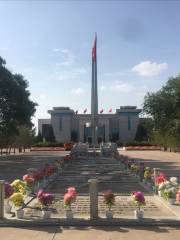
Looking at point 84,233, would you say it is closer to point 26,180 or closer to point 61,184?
point 26,180

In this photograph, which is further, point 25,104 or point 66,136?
point 66,136

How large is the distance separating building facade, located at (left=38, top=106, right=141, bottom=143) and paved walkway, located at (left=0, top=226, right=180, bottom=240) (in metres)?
110

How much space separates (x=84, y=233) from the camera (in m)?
10.7

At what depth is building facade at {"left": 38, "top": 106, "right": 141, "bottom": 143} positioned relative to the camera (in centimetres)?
12262

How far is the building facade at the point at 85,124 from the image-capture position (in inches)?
4828

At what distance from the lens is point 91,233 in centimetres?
1072

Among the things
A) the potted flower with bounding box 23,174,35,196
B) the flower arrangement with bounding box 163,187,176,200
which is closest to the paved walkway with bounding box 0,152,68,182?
the potted flower with bounding box 23,174,35,196

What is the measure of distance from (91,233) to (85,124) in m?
111

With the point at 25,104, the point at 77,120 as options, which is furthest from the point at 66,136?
the point at 25,104

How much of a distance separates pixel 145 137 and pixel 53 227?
356 ft

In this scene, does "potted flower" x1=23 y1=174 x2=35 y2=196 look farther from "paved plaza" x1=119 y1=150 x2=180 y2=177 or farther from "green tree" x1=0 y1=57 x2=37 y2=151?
"green tree" x1=0 y1=57 x2=37 y2=151

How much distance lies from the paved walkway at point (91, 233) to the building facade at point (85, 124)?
110205 mm

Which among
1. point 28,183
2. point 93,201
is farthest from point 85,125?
point 93,201

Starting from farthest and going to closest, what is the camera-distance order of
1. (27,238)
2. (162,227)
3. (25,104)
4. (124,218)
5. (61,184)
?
(25,104), (61,184), (124,218), (162,227), (27,238)
